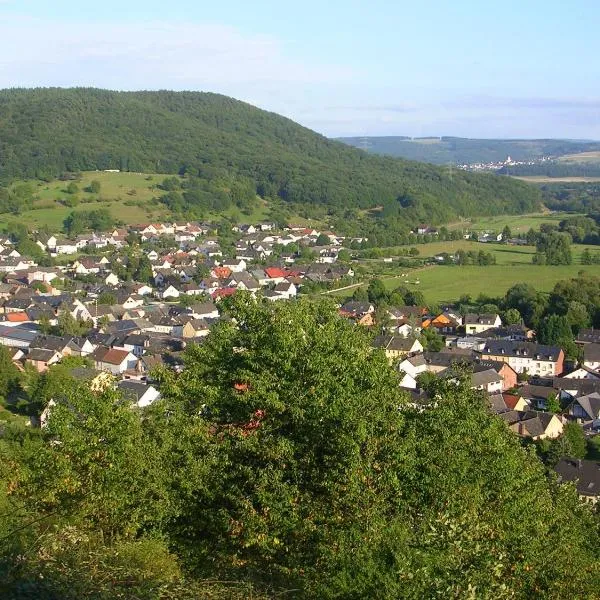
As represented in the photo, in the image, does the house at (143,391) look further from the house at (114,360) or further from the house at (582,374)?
the house at (582,374)

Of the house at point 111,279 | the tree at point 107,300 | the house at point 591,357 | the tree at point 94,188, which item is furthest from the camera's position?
the tree at point 94,188

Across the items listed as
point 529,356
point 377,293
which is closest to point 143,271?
point 377,293

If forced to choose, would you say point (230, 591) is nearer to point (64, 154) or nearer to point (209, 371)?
point (209, 371)

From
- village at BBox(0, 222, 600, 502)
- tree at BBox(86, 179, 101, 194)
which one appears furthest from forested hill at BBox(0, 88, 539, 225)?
village at BBox(0, 222, 600, 502)

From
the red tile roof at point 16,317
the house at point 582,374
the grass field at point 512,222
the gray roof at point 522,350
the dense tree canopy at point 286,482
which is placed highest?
the dense tree canopy at point 286,482

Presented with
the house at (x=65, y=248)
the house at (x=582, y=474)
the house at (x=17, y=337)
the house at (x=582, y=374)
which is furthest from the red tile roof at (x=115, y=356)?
the house at (x=65, y=248)

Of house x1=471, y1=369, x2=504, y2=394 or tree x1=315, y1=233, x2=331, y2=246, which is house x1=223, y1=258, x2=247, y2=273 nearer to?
tree x1=315, y1=233, x2=331, y2=246

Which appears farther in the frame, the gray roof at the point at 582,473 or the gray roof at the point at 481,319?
the gray roof at the point at 481,319
